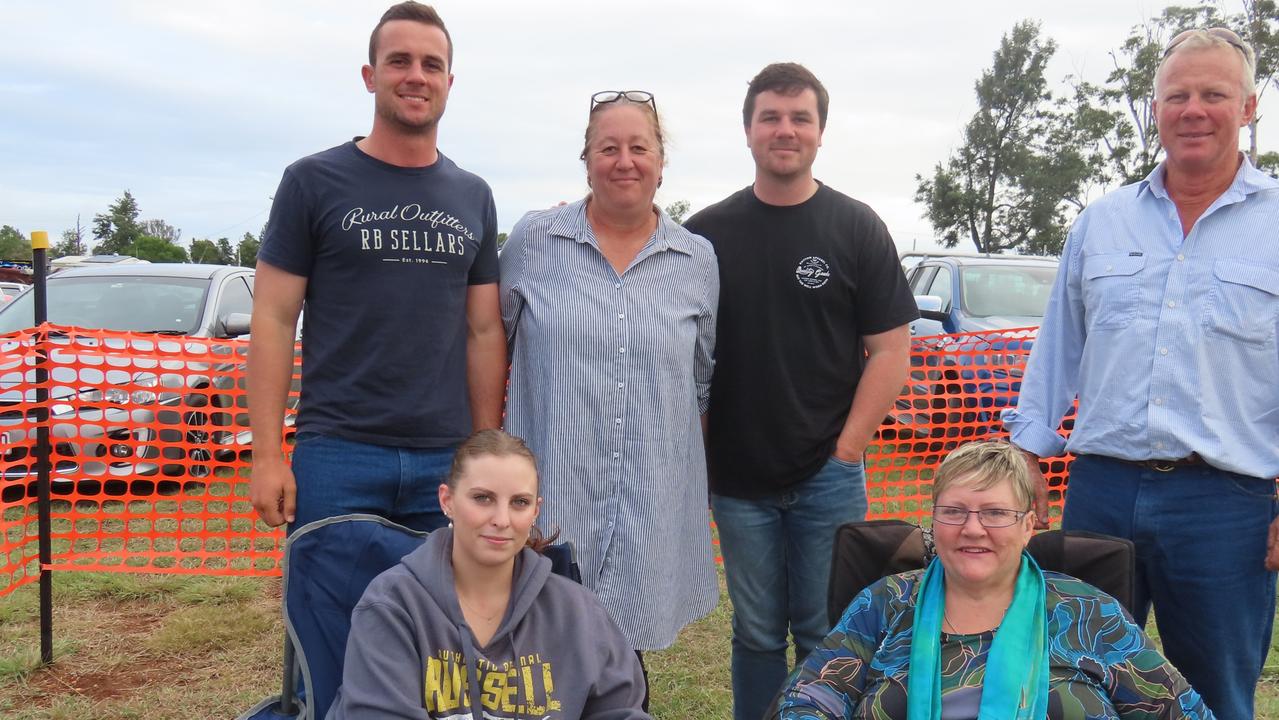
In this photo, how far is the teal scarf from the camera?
2033mm

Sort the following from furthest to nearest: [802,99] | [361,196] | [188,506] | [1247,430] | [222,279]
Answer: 1. [222,279]
2. [188,506]
3. [802,99]
4. [361,196]
5. [1247,430]

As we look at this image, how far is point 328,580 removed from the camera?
2.36 meters

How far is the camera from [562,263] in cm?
264

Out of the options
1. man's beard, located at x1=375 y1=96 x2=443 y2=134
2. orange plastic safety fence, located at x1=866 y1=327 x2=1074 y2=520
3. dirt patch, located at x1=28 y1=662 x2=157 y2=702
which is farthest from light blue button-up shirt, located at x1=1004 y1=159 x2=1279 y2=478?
dirt patch, located at x1=28 y1=662 x2=157 y2=702

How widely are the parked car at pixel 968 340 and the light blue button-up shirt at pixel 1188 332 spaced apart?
322 centimetres

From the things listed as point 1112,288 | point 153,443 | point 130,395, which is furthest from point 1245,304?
point 130,395

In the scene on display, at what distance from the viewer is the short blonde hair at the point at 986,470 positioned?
214cm

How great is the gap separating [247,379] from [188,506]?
4086mm

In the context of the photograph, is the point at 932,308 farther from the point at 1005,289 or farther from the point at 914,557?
the point at 914,557

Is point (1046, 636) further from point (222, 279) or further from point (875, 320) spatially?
point (222, 279)

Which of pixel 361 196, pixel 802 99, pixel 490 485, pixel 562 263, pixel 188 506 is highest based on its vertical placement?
pixel 802 99

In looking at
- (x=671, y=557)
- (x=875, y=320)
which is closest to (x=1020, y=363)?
(x=875, y=320)

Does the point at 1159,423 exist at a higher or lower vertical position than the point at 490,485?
higher

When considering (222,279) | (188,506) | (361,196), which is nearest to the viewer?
(361,196)
